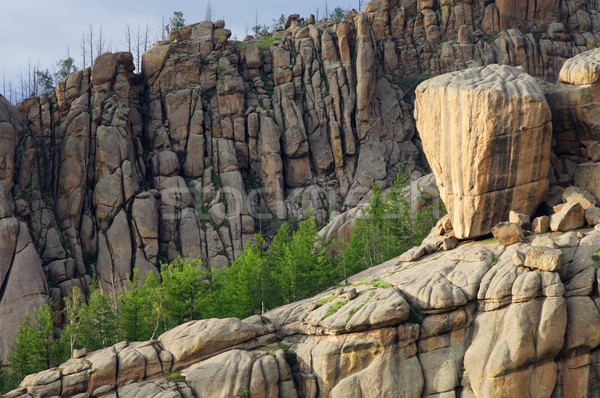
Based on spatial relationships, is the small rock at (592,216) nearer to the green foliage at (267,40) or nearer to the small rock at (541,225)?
the small rock at (541,225)

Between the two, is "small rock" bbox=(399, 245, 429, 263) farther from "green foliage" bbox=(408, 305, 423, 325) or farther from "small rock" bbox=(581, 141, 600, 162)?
"small rock" bbox=(581, 141, 600, 162)

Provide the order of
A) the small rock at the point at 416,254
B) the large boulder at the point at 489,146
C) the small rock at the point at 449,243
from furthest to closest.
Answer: the small rock at the point at 416,254
the small rock at the point at 449,243
the large boulder at the point at 489,146

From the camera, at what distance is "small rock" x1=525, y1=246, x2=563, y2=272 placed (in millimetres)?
58812

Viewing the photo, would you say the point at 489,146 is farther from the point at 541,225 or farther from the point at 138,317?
the point at 138,317

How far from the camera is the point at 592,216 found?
63125mm

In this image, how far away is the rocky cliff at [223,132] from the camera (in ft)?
368

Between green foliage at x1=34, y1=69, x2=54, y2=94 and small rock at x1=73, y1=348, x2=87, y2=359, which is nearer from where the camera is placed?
small rock at x1=73, y1=348, x2=87, y2=359

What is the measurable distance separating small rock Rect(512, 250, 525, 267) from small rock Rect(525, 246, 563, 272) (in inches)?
15.1

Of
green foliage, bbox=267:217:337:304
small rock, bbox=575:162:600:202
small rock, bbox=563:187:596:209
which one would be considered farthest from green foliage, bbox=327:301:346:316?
small rock, bbox=575:162:600:202

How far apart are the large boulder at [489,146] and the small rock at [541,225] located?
7.23ft

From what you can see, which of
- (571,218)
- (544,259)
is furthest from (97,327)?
(571,218)

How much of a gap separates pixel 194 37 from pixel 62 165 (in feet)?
94.0

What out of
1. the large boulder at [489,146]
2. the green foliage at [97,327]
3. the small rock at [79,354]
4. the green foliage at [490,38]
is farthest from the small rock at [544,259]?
the green foliage at [490,38]

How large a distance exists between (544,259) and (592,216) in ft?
22.0
